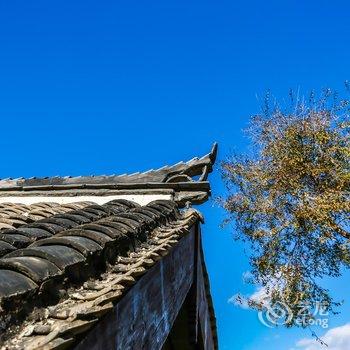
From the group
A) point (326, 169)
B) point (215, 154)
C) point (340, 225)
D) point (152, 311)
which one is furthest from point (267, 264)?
point (152, 311)

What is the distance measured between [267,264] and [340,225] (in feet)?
9.53

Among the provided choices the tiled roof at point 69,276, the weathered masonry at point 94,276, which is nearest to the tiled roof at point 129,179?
the weathered masonry at point 94,276

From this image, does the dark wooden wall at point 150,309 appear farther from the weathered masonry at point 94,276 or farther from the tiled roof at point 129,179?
the tiled roof at point 129,179

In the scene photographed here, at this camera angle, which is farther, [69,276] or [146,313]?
[146,313]

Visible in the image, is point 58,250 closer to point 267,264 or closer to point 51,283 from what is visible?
point 51,283

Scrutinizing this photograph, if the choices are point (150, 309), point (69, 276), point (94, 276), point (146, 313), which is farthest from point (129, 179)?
point (69, 276)

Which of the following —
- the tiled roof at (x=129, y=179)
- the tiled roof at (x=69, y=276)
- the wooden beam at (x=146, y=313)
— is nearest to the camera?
the tiled roof at (x=69, y=276)

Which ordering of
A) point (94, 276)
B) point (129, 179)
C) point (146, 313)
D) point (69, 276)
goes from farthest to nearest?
point (129, 179) < point (146, 313) < point (94, 276) < point (69, 276)

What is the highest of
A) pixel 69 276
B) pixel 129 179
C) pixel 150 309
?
pixel 129 179

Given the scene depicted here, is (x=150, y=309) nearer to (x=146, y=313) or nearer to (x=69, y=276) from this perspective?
(x=146, y=313)

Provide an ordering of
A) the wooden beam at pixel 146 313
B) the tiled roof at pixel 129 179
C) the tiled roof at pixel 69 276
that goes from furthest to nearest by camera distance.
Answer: the tiled roof at pixel 129 179 < the wooden beam at pixel 146 313 < the tiled roof at pixel 69 276

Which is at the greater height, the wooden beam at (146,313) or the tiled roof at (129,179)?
the tiled roof at (129,179)

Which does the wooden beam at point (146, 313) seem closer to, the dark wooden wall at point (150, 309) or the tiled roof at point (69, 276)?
the dark wooden wall at point (150, 309)

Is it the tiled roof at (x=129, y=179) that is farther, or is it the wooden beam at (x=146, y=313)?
the tiled roof at (x=129, y=179)
